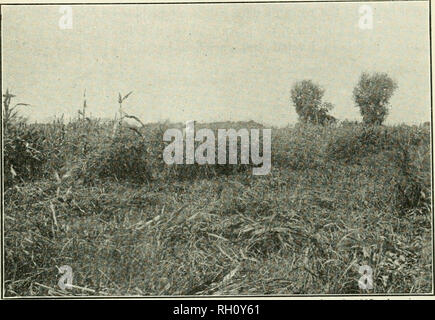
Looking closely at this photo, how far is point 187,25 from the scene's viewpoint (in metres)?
4.05

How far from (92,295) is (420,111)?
327cm

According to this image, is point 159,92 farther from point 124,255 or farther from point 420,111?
point 420,111

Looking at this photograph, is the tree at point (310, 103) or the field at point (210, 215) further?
the tree at point (310, 103)

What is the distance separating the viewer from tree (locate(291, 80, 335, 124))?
4252mm

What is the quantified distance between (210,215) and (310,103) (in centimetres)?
142

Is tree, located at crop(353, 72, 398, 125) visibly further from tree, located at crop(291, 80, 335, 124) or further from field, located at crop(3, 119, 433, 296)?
tree, located at crop(291, 80, 335, 124)

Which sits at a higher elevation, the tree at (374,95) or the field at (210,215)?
Answer: the tree at (374,95)

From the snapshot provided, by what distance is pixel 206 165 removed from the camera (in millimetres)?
4211

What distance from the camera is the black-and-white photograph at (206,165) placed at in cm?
377

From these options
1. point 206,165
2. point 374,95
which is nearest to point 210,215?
point 206,165

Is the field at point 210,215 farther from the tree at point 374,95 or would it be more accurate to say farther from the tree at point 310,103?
the tree at point 310,103

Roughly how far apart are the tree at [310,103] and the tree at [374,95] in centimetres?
30

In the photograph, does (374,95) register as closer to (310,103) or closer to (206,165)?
(310,103)

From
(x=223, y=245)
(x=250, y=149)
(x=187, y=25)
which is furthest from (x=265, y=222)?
(x=187, y=25)
